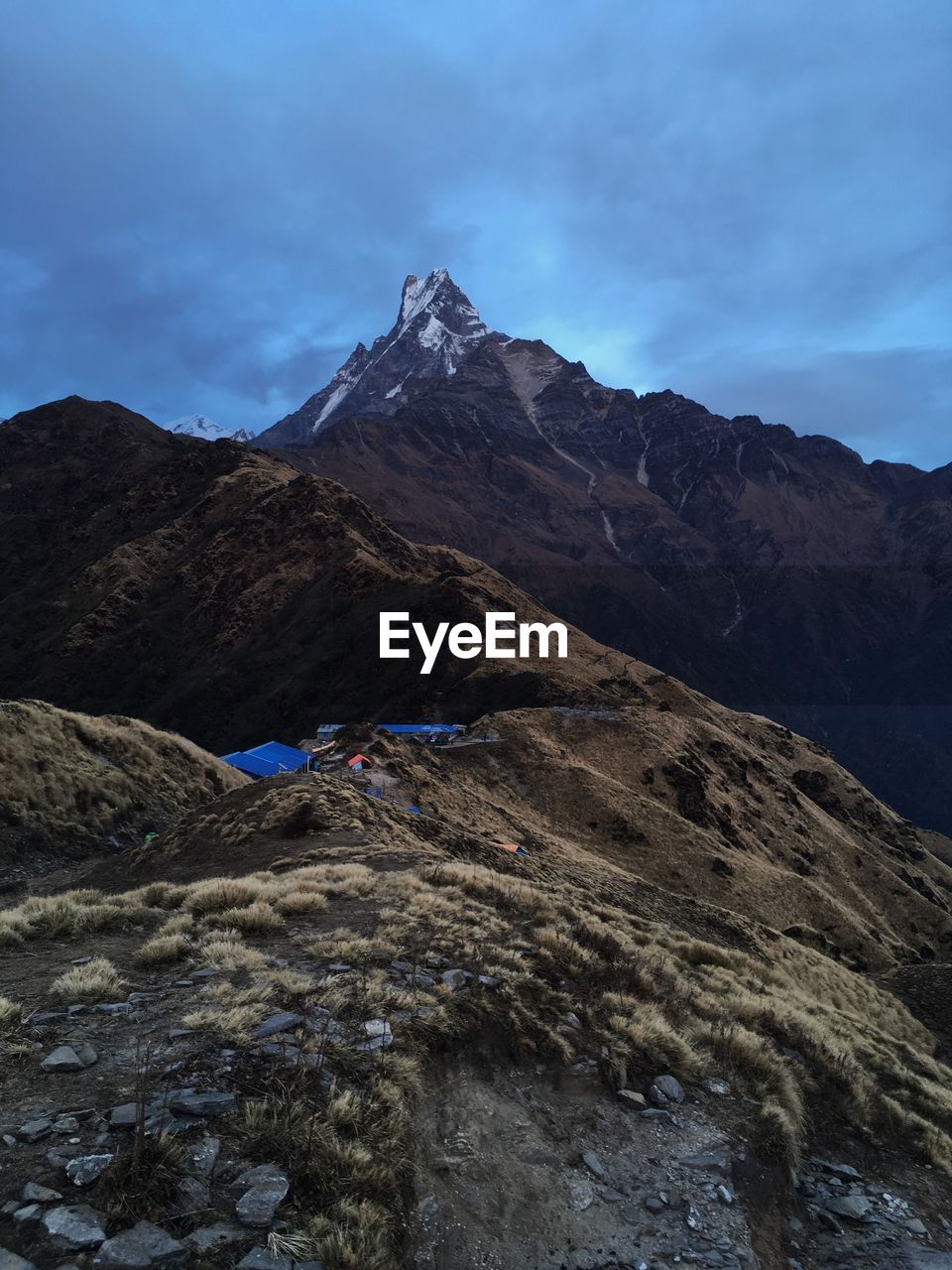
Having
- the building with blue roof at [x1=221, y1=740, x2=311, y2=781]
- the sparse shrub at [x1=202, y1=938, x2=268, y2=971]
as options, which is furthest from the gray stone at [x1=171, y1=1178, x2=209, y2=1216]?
the building with blue roof at [x1=221, y1=740, x2=311, y2=781]

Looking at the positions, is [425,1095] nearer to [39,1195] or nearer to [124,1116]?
[124,1116]

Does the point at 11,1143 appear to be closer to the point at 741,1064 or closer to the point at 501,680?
the point at 741,1064

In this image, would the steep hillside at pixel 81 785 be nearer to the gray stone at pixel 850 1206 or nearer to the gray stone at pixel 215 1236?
the gray stone at pixel 215 1236

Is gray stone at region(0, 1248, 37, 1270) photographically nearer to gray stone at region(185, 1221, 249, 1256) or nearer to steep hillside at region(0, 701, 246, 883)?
gray stone at region(185, 1221, 249, 1256)

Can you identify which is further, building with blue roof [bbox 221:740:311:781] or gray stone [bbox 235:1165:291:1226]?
building with blue roof [bbox 221:740:311:781]

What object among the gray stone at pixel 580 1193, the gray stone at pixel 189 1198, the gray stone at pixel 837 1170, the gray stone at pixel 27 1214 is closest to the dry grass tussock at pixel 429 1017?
the gray stone at pixel 837 1170

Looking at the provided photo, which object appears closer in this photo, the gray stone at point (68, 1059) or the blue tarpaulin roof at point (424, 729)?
the gray stone at point (68, 1059)
